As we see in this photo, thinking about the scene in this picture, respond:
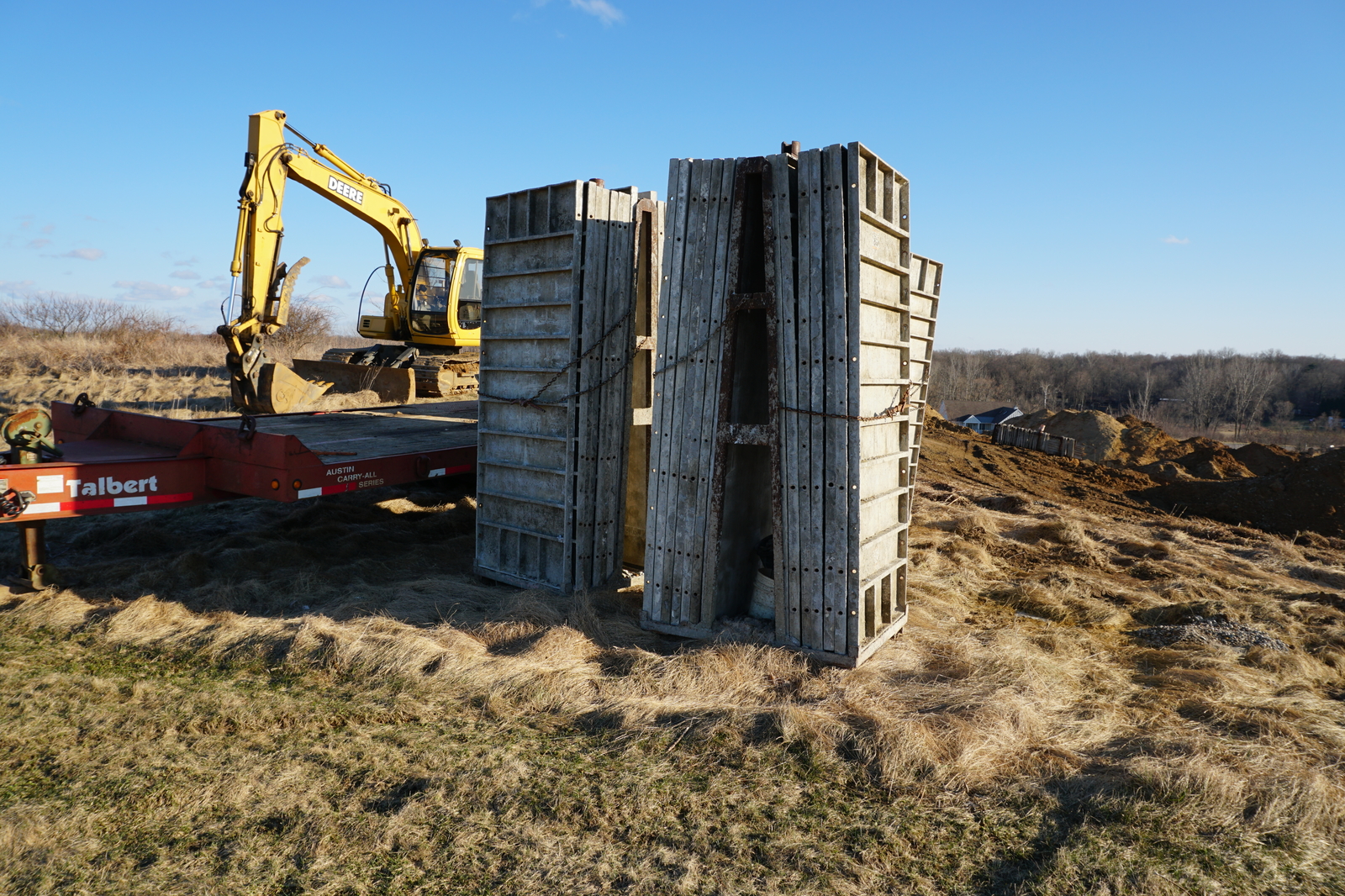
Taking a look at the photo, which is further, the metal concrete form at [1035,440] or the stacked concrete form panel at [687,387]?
the metal concrete form at [1035,440]

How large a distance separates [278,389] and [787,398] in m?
9.92

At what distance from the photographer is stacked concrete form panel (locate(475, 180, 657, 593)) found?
6.59 metres

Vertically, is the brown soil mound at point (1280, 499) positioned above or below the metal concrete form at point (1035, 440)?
below

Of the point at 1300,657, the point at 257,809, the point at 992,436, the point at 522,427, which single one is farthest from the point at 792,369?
the point at 992,436

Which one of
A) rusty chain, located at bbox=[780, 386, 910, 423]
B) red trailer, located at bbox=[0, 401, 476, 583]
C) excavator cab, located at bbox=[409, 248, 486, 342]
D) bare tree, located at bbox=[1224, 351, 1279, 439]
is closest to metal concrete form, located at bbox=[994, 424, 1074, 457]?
excavator cab, located at bbox=[409, 248, 486, 342]

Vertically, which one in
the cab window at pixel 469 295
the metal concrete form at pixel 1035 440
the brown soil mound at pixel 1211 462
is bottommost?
the brown soil mound at pixel 1211 462

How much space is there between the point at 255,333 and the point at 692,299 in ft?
31.0

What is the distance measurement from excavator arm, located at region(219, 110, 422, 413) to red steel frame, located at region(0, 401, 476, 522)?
204 inches

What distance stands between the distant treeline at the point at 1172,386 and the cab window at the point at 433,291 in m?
37.3

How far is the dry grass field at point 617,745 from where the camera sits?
3.28 m

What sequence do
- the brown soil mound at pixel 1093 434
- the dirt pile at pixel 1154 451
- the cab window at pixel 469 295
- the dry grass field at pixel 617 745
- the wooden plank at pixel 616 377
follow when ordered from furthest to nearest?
1. the brown soil mound at pixel 1093 434
2. the dirt pile at pixel 1154 451
3. the cab window at pixel 469 295
4. the wooden plank at pixel 616 377
5. the dry grass field at pixel 617 745

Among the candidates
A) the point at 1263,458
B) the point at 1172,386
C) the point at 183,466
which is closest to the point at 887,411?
the point at 183,466

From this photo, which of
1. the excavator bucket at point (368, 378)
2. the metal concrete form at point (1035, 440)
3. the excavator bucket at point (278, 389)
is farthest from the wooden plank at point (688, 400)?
the metal concrete form at point (1035, 440)

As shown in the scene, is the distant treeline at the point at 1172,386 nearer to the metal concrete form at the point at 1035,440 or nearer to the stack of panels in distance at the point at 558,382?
the metal concrete form at the point at 1035,440
